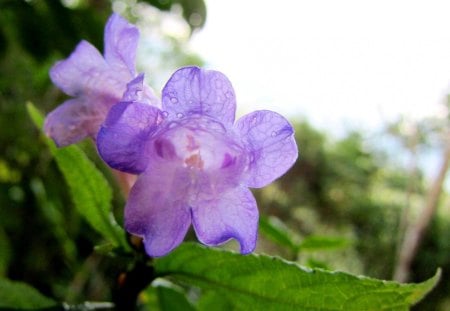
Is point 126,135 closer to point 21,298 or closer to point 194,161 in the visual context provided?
point 194,161

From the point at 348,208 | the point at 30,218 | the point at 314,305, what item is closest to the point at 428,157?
the point at 348,208

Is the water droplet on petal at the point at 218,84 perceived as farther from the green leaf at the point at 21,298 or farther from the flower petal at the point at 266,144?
the green leaf at the point at 21,298

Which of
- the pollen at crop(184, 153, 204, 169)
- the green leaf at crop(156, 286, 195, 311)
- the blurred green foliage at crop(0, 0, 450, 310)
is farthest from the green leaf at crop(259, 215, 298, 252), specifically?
the pollen at crop(184, 153, 204, 169)

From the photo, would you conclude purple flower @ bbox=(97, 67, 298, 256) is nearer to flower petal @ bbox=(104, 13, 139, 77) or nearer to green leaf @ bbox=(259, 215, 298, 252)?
flower petal @ bbox=(104, 13, 139, 77)

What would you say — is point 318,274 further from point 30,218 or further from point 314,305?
point 30,218

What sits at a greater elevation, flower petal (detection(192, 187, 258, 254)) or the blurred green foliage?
flower petal (detection(192, 187, 258, 254))

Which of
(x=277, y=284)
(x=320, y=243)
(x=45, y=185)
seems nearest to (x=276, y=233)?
(x=320, y=243)
